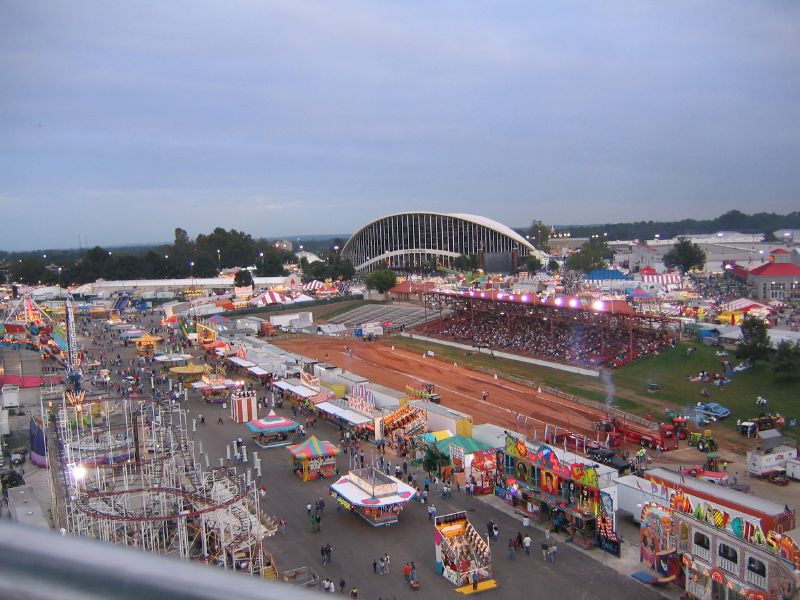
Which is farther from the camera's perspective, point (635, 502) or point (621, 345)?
point (621, 345)

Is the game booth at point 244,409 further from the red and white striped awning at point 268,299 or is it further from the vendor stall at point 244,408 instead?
the red and white striped awning at point 268,299

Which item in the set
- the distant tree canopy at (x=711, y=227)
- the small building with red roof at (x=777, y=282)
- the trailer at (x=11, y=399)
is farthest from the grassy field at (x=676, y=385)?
the distant tree canopy at (x=711, y=227)

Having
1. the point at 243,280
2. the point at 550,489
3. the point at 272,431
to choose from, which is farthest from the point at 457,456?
the point at 243,280

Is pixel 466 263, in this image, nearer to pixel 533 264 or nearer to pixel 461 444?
pixel 533 264

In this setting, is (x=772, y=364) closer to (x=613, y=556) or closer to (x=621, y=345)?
(x=621, y=345)

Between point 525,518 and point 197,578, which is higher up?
point 197,578

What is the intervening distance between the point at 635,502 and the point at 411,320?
3911cm

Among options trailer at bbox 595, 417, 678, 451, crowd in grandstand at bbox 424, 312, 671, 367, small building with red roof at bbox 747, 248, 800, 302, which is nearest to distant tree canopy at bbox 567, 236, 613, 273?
small building with red roof at bbox 747, 248, 800, 302

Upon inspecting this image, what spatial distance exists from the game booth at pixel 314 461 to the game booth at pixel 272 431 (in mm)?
3403

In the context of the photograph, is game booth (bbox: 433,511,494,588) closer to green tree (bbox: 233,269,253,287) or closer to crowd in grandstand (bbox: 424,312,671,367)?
crowd in grandstand (bbox: 424,312,671,367)

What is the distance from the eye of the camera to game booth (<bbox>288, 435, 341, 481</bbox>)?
72.6 ft

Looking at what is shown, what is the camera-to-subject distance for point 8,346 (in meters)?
43.2

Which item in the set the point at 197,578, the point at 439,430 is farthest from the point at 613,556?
the point at 197,578

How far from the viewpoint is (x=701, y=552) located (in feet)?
47.4
